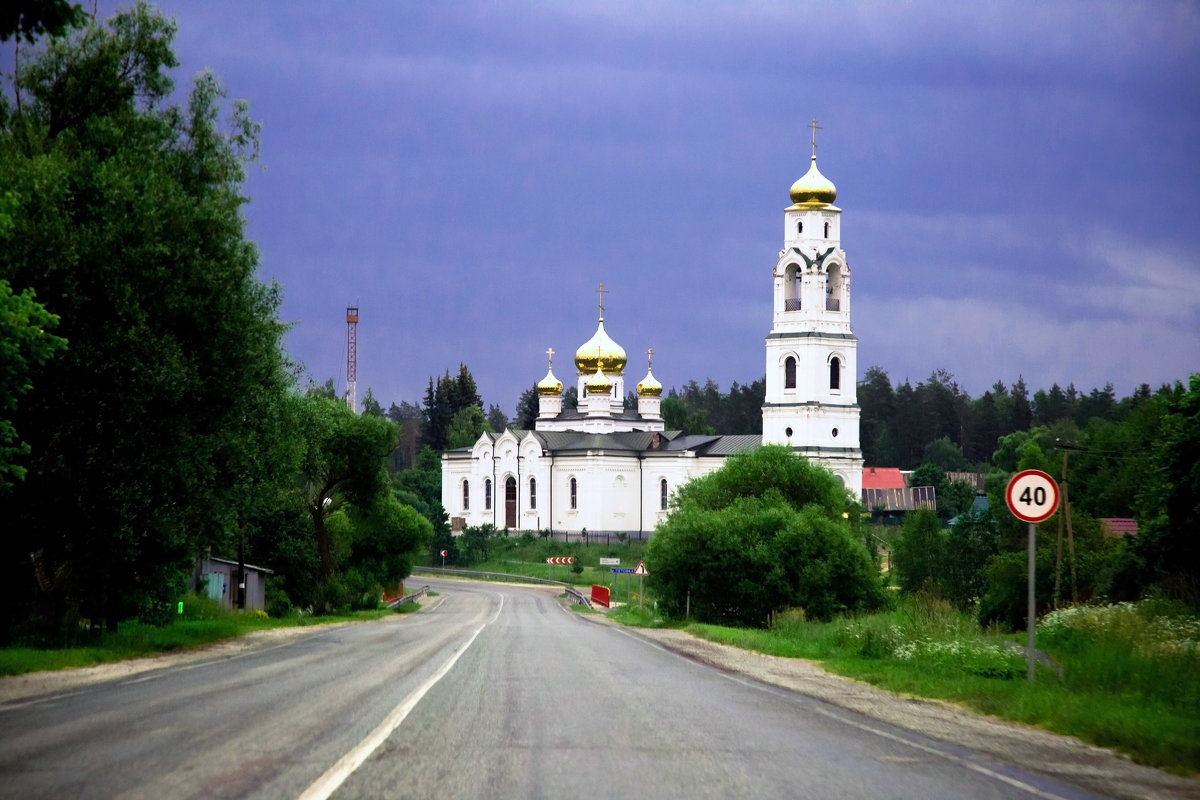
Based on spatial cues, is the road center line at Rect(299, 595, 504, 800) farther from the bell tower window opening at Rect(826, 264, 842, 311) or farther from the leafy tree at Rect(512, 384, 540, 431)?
the leafy tree at Rect(512, 384, 540, 431)

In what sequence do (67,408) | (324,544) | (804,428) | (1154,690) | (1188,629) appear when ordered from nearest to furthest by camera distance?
1. (1154,690)
2. (1188,629)
3. (67,408)
4. (324,544)
5. (804,428)

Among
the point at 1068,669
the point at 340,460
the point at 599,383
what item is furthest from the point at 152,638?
the point at 599,383

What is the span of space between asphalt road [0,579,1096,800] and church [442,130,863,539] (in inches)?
3043

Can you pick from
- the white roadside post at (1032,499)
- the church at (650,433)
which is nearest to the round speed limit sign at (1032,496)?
the white roadside post at (1032,499)

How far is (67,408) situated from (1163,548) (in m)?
24.9

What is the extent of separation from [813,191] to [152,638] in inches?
3236

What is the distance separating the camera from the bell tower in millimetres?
101000

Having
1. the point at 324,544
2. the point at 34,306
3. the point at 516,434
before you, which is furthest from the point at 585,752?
the point at 516,434

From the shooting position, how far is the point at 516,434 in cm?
11781

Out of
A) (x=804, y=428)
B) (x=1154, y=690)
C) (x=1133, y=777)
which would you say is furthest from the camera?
(x=804, y=428)

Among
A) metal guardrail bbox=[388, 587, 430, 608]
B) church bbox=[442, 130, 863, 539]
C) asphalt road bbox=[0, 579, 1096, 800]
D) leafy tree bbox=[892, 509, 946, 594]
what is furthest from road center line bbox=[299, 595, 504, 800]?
church bbox=[442, 130, 863, 539]

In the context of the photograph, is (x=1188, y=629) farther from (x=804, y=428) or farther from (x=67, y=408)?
(x=804, y=428)

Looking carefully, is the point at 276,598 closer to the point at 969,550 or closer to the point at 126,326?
the point at 126,326

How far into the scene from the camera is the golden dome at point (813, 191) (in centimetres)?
10188
